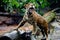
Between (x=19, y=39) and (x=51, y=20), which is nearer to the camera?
(x=19, y=39)

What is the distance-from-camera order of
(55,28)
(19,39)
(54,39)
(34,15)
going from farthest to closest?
(55,28)
(54,39)
(19,39)
(34,15)

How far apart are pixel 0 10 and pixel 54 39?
9.49ft

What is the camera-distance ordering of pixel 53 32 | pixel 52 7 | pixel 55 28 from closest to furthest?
pixel 53 32
pixel 55 28
pixel 52 7

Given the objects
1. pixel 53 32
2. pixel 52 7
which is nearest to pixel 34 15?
pixel 53 32

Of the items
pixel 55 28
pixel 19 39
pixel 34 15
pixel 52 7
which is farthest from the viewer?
pixel 52 7

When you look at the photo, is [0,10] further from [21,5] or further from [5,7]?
[21,5]

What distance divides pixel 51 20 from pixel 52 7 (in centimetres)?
375

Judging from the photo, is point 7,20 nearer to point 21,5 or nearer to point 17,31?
point 21,5

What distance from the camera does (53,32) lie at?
26.2 feet

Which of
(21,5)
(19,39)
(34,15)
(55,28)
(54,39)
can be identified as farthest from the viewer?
(21,5)

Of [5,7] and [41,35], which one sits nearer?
[41,35]

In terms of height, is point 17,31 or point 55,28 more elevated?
point 17,31

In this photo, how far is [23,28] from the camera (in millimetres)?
6441

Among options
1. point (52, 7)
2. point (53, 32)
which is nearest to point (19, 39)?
point (53, 32)
